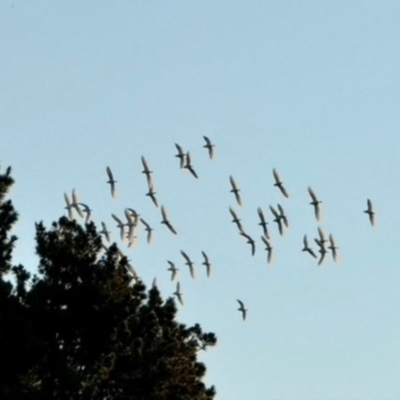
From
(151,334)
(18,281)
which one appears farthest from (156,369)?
(18,281)

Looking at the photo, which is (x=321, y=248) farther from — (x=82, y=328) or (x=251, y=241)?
(x=82, y=328)

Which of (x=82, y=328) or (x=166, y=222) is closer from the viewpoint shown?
(x=82, y=328)

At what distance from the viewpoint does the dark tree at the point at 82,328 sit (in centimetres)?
5641

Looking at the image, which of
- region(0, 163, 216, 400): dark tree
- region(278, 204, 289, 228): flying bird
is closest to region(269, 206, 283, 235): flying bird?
region(278, 204, 289, 228): flying bird

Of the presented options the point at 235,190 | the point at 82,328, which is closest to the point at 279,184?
the point at 235,190

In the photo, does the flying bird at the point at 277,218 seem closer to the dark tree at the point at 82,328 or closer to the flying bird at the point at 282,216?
the flying bird at the point at 282,216

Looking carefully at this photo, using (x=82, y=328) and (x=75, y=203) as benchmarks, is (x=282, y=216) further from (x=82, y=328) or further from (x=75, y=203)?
(x=82, y=328)

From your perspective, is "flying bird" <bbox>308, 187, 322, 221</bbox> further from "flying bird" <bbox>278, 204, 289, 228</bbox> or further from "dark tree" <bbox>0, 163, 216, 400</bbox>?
"dark tree" <bbox>0, 163, 216, 400</bbox>

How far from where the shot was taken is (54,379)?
5678 centimetres

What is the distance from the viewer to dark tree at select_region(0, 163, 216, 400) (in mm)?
56406

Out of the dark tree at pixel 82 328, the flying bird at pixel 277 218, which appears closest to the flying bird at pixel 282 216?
the flying bird at pixel 277 218

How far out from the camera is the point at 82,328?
58469 mm

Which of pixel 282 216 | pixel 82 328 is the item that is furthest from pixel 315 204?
pixel 82 328

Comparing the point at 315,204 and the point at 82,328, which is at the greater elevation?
the point at 315,204
